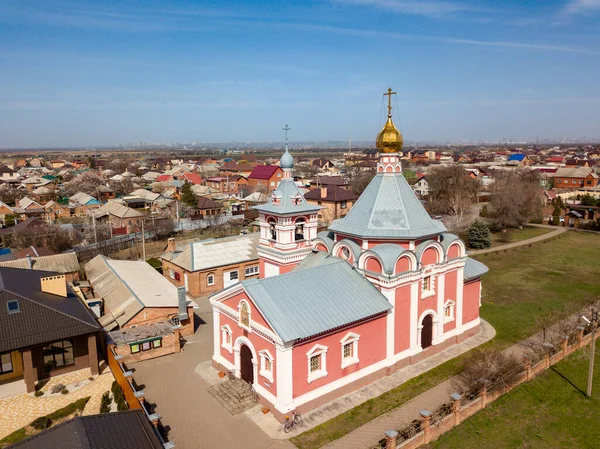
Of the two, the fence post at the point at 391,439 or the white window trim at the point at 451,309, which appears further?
the white window trim at the point at 451,309

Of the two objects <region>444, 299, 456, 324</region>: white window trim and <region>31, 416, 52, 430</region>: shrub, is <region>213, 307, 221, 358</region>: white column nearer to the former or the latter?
<region>31, 416, 52, 430</region>: shrub

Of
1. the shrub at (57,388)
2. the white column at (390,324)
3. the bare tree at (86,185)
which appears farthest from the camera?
the bare tree at (86,185)

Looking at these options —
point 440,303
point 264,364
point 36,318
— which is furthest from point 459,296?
point 36,318

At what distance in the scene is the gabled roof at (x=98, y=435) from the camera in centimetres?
930

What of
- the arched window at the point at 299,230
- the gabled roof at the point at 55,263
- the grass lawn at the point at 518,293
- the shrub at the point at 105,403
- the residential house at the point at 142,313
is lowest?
the grass lawn at the point at 518,293

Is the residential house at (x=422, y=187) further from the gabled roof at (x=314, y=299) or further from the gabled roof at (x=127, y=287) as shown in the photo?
the gabled roof at (x=314, y=299)

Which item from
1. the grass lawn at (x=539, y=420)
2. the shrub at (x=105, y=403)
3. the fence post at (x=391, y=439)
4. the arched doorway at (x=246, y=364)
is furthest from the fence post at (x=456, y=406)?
the shrub at (x=105, y=403)

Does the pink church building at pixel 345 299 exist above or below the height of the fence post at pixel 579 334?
above

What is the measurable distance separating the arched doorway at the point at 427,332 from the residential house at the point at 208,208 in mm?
36020

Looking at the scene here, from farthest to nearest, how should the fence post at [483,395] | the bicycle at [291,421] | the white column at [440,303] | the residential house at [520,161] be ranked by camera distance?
the residential house at [520,161] → the white column at [440,303] → the fence post at [483,395] → the bicycle at [291,421]

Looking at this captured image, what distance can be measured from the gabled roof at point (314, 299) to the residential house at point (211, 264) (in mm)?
11625

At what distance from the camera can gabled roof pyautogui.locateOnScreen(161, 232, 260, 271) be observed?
26469 mm

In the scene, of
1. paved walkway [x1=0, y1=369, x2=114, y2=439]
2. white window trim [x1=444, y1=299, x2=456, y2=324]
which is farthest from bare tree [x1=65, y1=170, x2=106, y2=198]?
white window trim [x1=444, y1=299, x2=456, y2=324]

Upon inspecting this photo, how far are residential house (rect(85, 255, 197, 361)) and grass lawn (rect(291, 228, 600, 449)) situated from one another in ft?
27.4
